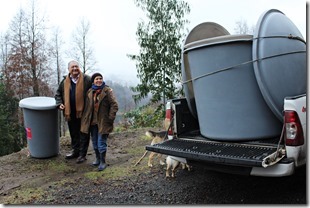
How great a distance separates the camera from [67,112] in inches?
222

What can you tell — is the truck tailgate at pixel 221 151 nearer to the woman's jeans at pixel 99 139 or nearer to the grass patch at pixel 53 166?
the woman's jeans at pixel 99 139

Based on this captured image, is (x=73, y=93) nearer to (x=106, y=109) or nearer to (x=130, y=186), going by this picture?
(x=106, y=109)

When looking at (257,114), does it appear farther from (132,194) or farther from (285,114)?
(132,194)

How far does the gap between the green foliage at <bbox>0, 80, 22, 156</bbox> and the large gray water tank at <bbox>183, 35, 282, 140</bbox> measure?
83.1 feet

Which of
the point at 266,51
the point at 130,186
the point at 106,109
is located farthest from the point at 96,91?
the point at 266,51

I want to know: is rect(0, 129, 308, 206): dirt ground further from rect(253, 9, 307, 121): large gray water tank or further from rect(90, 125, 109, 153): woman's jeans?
rect(253, 9, 307, 121): large gray water tank

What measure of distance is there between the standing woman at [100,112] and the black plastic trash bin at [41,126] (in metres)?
0.85

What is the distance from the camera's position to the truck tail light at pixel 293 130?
2.90 meters

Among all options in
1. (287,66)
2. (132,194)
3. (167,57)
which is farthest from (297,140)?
(167,57)

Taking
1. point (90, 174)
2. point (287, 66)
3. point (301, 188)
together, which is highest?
point (287, 66)

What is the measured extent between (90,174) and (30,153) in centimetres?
185

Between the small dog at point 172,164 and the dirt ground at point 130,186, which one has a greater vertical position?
the small dog at point 172,164

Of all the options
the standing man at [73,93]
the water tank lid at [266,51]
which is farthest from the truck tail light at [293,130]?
the standing man at [73,93]

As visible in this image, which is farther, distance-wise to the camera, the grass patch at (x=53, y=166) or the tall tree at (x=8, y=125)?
the tall tree at (x=8, y=125)
